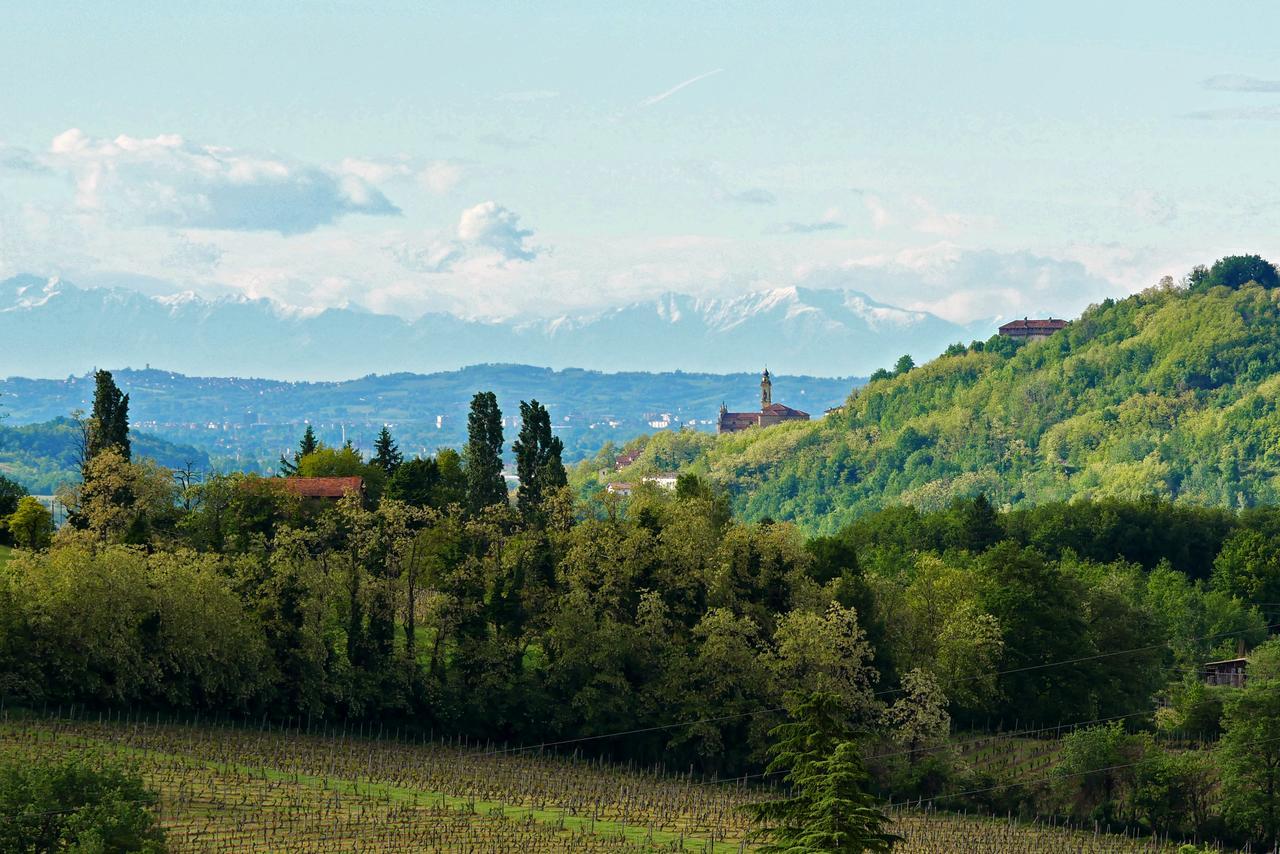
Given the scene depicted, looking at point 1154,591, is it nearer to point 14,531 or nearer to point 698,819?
point 698,819

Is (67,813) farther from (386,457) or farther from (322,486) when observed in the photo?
(386,457)

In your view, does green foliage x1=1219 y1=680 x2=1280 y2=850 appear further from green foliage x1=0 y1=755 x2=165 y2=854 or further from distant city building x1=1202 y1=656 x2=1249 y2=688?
green foliage x1=0 y1=755 x2=165 y2=854

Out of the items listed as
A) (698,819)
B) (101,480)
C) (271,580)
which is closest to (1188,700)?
(698,819)

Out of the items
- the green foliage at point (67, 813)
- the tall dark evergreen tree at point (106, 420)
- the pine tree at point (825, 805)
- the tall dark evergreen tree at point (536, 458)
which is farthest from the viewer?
the tall dark evergreen tree at point (536, 458)

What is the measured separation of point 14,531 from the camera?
9756 centimetres

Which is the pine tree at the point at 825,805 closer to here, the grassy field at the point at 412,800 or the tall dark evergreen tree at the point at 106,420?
the grassy field at the point at 412,800

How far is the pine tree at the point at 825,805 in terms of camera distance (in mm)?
50125

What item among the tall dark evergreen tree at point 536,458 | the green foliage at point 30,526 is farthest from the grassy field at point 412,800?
the tall dark evergreen tree at point 536,458

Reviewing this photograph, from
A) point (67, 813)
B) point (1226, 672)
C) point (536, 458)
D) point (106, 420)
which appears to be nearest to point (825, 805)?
point (67, 813)

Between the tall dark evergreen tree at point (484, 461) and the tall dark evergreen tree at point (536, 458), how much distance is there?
1.27 metres

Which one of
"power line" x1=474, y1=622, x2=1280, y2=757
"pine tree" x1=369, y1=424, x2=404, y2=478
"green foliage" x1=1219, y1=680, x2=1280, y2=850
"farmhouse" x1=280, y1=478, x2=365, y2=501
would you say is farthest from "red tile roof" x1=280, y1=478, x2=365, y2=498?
"green foliage" x1=1219, y1=680, x2=1280, y2=850

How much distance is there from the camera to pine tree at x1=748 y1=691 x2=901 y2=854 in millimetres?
50125

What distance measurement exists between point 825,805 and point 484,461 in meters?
61.3

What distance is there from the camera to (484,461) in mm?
109750
